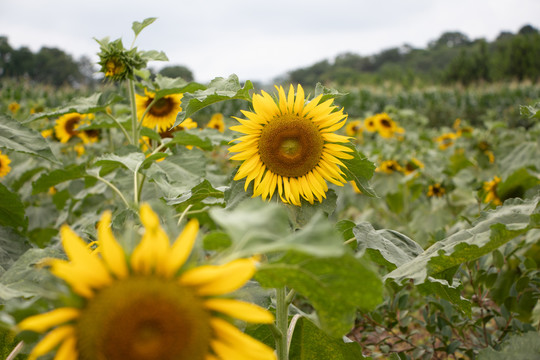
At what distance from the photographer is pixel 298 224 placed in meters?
1.04

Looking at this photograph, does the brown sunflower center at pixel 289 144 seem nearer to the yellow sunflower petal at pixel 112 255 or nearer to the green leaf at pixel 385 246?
the green leaf at pixel 385 246

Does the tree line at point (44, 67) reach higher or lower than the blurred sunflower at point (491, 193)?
higher

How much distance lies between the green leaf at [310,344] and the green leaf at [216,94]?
1.81 ft

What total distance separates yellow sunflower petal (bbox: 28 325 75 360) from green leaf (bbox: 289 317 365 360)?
672 mm

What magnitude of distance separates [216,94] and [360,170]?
0.39m

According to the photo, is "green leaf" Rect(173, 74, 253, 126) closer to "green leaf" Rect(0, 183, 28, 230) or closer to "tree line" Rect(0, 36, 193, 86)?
"green leaf" Rect(0, 183, 28, 230)

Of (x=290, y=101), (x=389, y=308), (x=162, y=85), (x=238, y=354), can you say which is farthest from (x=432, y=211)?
(x=238, y=354)

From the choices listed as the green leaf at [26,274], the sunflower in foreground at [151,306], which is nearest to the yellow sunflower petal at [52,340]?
the sunflower in foreground at [151,306]

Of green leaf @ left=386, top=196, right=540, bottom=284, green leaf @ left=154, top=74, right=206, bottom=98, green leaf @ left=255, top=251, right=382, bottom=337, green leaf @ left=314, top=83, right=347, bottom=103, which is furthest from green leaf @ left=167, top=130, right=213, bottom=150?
green leaf @ left=255, top=251, right=382, bottom=337

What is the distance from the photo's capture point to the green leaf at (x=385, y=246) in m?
0.94

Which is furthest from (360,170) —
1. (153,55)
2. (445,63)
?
(445,63)

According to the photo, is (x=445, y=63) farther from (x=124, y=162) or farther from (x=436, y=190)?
(x=124, y=162)

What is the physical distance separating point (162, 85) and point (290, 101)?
88 cm

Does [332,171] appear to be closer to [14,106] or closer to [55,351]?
[55,351]
